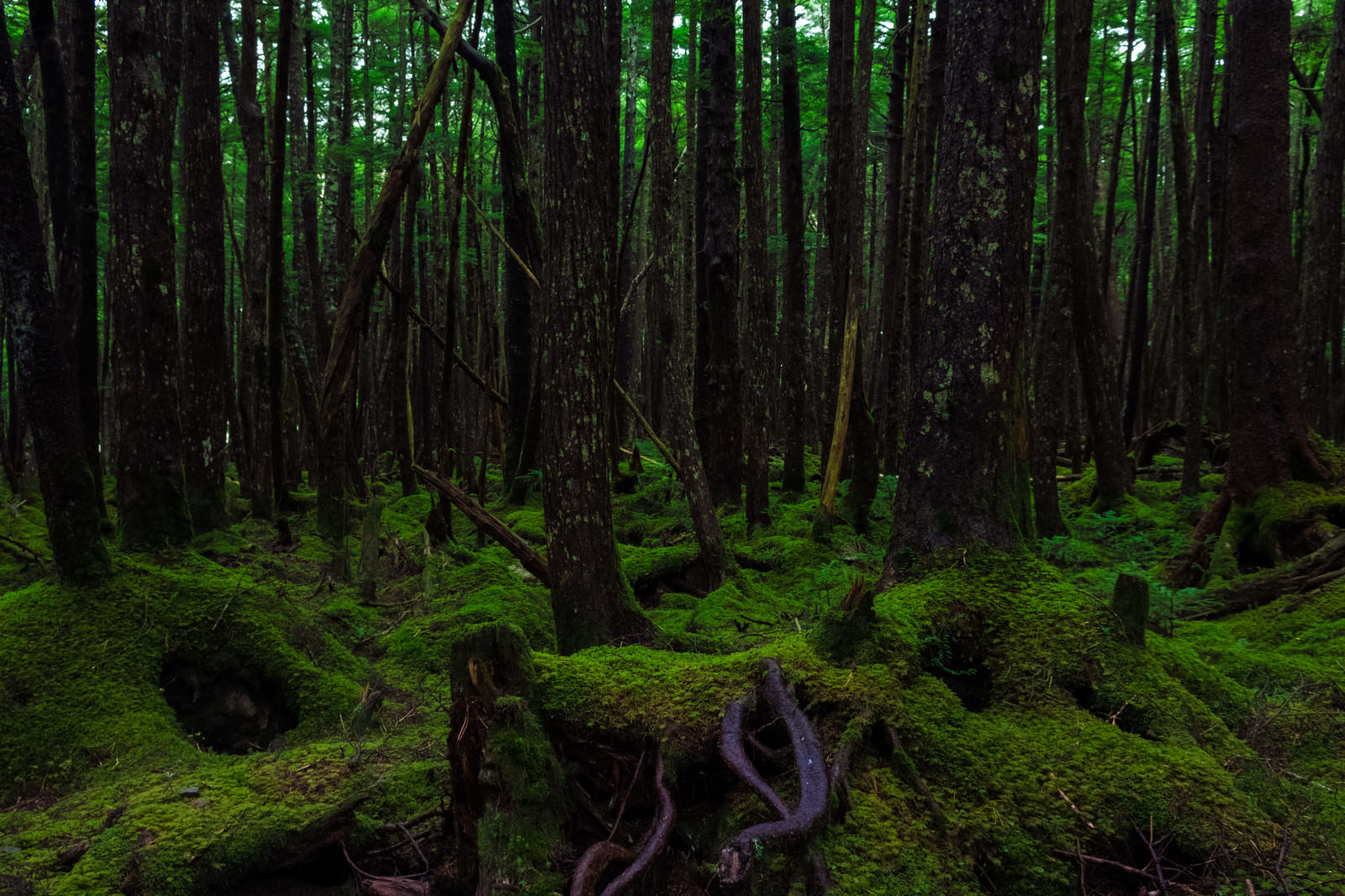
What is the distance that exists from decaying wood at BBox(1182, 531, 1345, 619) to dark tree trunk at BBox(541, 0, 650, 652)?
4874 mm

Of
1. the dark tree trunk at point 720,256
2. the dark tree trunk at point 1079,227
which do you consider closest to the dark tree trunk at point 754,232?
the dark tree trunk at point 720,256

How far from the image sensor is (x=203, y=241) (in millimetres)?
8797

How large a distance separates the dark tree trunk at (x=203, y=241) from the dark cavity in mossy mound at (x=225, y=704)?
4.50 m

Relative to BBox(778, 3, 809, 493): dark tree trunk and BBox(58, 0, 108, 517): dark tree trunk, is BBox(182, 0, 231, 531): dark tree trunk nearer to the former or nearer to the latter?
BBox(58, 0, 108, 517): dark tree trunk

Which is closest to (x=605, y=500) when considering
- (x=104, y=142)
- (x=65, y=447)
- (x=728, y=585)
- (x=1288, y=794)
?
(x=728, y=585)

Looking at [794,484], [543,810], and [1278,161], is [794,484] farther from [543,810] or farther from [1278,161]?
[543,810]

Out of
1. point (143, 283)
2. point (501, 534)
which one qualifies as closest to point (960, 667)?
point (501, 534)

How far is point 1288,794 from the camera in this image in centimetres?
323

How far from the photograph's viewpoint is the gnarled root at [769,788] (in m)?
2.40

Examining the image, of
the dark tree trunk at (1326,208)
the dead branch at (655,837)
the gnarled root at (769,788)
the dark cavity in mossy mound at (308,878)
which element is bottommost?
the dark cavity in mossy mound at (308,878)

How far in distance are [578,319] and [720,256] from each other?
16.6 ft

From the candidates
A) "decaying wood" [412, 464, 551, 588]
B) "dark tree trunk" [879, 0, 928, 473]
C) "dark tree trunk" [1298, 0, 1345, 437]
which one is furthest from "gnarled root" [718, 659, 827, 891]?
"dark tree trunk" [1298, 0, 1345, 437]

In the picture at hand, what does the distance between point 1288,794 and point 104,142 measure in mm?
26154

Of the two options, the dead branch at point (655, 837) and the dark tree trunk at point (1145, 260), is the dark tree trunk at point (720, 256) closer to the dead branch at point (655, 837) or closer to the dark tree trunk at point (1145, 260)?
the dead branch at point (655, 837)
